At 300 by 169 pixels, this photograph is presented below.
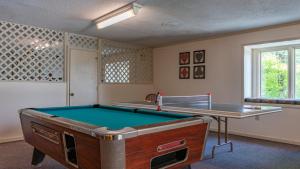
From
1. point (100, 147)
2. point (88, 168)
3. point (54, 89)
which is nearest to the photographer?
point (100, 147)

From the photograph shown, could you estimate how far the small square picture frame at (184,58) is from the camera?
218 inches

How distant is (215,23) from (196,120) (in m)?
2.48

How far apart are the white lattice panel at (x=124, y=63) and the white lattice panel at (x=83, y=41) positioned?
0.72ft

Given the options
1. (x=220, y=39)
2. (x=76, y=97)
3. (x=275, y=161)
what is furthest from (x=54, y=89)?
(x=275, y=161)

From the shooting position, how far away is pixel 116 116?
7.70 feet

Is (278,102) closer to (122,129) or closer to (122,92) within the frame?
(122,92)

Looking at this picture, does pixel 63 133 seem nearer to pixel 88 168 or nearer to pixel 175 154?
pixel 88 168

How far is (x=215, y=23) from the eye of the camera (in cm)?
393

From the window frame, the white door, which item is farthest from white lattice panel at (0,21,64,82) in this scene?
the window frame

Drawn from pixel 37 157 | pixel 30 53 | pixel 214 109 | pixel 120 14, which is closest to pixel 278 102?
pixel 214 109

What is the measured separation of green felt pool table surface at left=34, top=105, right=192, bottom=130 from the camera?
1.92 metres

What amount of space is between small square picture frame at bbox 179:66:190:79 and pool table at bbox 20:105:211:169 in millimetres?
3370

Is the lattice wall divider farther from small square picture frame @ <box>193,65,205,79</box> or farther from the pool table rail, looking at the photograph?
the pool table rail

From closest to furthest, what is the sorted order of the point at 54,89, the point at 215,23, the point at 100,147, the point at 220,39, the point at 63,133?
1. the point at 100,147
2. the point at 63,133
3. the point at 215,23
4. the point at 54,89
5. the point at 220,39
